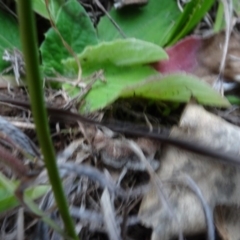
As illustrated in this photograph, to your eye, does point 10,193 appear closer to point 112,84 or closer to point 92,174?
point 92,174

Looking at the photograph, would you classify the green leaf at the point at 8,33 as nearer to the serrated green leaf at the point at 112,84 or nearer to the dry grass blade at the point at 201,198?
the serrated green leaf at the point at 112,84

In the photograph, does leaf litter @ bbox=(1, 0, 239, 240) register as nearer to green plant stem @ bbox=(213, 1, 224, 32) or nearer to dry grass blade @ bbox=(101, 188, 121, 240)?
dry grass blade @ bbox=(101, 188, 121, 240)

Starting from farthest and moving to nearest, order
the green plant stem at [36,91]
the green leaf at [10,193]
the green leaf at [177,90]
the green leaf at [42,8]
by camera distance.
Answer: the green leaf at [42,8] < the green leaf at [177,90] < the green leaf at [10,193] < the green plant stem at [36,91]

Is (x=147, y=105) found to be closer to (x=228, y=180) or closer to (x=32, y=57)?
(x=228, y=180)

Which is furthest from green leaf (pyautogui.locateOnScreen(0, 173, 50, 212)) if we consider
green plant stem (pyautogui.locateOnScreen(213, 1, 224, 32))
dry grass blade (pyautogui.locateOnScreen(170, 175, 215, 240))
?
green plant stem (pyautogui.locateOnScreen(213, 1, 224, 32))

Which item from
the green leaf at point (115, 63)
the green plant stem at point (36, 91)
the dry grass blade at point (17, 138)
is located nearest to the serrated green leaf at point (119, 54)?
the green leaf at point (115, 63)
